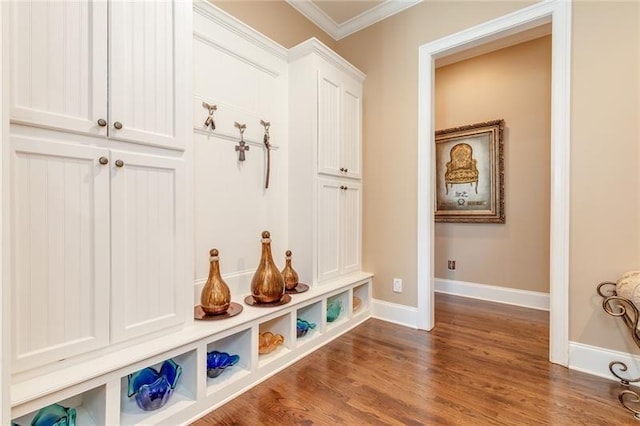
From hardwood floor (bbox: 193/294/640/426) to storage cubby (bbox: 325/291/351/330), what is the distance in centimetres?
15

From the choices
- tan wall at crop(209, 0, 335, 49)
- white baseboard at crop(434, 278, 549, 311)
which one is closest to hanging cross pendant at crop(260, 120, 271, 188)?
tan wall at crop(209, 0, 335, 49)

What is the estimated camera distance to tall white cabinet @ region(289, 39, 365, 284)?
2275 mm

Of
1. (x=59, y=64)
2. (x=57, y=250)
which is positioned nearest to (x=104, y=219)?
(x=57, y=250)

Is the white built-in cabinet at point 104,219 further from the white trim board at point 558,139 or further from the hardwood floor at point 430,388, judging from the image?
the white trim board at point 558,139

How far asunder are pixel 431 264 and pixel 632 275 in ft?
3.77

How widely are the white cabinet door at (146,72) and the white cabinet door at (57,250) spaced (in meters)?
0.20

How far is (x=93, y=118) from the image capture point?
1.21 m

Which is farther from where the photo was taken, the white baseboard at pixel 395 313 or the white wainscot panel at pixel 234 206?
the white baseboard at pixel 395 313

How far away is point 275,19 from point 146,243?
204cm

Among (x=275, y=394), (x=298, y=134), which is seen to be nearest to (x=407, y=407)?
(x=275, y=394)

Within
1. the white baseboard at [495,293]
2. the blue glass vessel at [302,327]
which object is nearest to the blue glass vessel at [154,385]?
the blue glass vessel at [302,327]

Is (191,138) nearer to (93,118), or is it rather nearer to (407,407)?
(93,118)

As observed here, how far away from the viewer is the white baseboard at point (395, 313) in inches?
99.3

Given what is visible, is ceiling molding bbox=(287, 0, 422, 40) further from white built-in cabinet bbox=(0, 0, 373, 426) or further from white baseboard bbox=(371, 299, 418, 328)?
white baseboard bbox=(371, 299, 418, 328)
